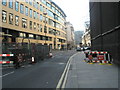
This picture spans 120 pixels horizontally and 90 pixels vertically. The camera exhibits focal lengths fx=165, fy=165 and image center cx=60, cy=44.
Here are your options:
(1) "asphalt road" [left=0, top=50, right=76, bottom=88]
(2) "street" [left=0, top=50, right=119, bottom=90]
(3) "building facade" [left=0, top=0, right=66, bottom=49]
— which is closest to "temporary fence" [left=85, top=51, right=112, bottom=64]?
(2) "street" [left=0, top=50, right=119, bottom=90]

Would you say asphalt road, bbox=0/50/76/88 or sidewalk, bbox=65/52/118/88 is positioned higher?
sidewalk, bbox=65/52/118/88

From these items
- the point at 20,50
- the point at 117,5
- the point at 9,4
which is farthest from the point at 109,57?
the point at 9,4

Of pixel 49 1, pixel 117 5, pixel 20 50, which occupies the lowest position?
pixel 20 50

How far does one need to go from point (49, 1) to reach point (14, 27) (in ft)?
115

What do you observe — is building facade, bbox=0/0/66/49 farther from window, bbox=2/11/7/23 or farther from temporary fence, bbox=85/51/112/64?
temporary fence, bbox=85/51/112/64

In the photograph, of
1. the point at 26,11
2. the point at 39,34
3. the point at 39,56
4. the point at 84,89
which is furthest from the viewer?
the point at 39,34

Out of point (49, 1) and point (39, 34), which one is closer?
point (39, 34)

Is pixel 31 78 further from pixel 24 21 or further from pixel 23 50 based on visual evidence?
pixel 24 21

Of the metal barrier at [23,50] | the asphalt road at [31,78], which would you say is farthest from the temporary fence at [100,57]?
the metal barrier at [23,50]

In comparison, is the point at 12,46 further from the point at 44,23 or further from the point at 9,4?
→ the point at 44,23

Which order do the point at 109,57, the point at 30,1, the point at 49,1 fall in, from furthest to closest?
1. the point at 49,1
2. the point at 30,1
3. the point at 109,57

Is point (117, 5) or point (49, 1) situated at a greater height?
point (49, 1)

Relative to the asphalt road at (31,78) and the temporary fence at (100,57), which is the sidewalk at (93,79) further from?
the temporary fence at (100,57)

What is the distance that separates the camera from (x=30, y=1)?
49219 millimetres
